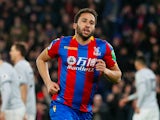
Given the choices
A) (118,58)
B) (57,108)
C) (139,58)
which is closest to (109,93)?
(118,58)

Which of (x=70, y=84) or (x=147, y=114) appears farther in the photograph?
(x=147, y=114)

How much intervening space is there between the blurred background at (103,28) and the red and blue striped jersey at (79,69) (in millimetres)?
7883

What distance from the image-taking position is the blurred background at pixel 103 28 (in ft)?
57.9

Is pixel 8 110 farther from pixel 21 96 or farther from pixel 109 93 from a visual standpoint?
pixel 109 93

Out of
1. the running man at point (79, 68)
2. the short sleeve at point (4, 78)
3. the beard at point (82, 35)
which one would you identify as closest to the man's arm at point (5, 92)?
the short sleeve at point (4, 78)

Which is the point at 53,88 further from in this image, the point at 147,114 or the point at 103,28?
the point at 103,28

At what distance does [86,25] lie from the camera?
26.9 ft

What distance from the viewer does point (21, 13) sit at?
19.8 m

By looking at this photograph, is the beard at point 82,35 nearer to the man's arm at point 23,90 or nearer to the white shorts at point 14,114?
the white shorts at point 14,114

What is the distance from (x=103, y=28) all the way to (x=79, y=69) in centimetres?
1115

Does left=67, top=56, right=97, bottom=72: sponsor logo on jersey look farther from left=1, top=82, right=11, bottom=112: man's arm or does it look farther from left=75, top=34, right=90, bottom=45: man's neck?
left=1, top=82, right=11, bottom=112: man's arm

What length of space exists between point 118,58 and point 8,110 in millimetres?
6975

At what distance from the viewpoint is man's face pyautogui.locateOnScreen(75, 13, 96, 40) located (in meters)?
8.21

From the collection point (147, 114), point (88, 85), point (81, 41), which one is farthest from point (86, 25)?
point (147, 114)
